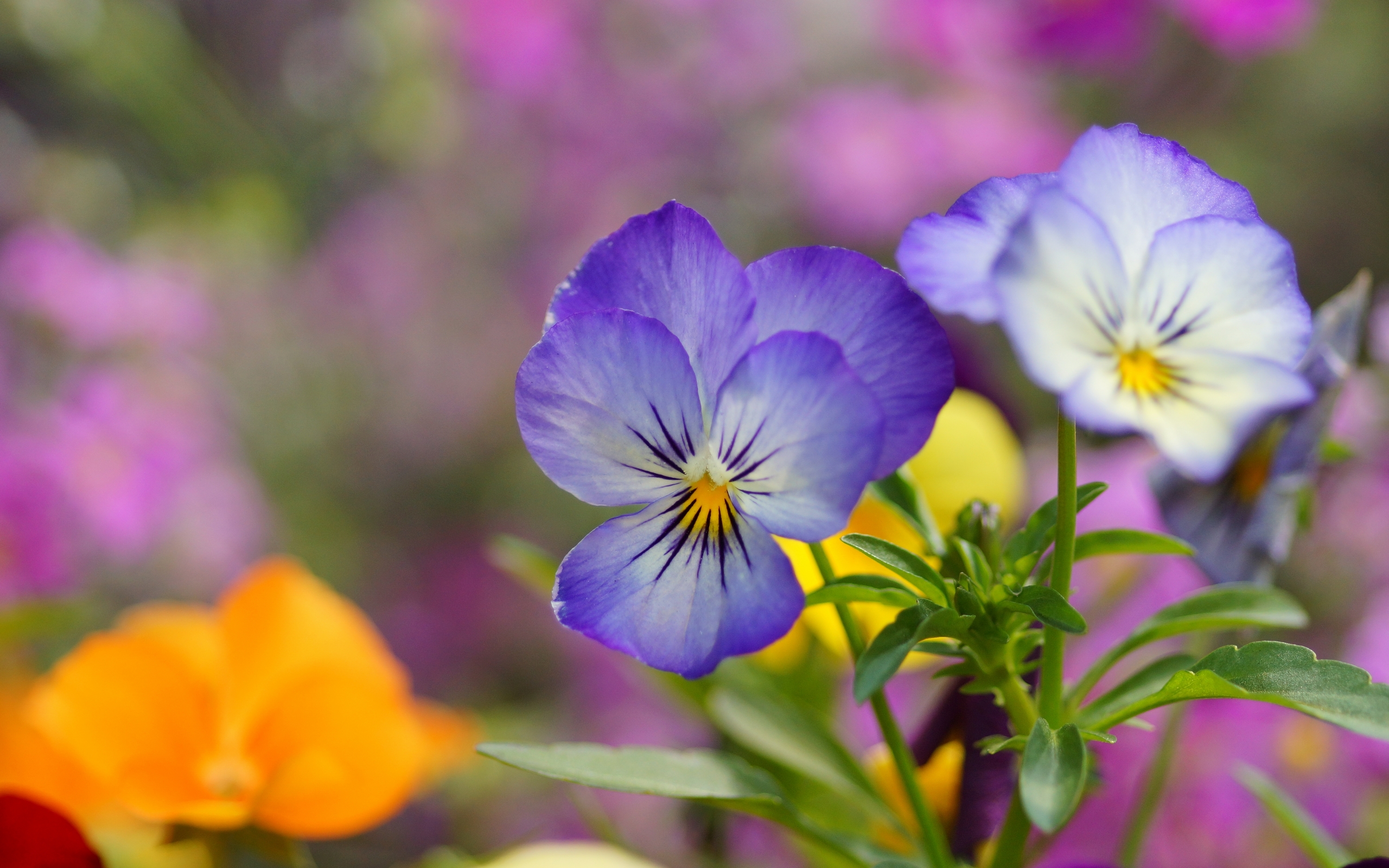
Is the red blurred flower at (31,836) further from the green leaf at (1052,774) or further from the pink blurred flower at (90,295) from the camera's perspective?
the pink blurred flower at (90,295)

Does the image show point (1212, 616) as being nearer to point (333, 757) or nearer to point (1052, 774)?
point (1052, 774)

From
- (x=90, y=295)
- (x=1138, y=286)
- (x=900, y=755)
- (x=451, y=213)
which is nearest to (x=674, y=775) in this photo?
(x=900, y=755)

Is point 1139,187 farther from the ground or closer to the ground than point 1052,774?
farther from the ground

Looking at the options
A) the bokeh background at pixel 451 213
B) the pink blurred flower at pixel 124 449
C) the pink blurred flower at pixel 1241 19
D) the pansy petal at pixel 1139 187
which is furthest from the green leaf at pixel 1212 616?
the pink blurred flower at pixel 124 449

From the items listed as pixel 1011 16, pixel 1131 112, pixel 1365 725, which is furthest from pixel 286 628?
pixel 1131 112

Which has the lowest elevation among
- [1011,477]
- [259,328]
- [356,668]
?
[356,668]

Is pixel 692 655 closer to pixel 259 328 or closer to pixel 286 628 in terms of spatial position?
pixel 286 628
